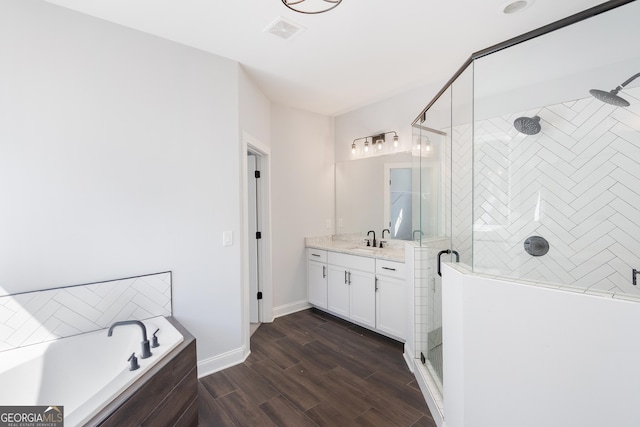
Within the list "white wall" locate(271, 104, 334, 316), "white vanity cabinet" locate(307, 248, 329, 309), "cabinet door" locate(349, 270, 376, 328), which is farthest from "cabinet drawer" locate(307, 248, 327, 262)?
"cabinet door" locate(349, 270, 376, 328)

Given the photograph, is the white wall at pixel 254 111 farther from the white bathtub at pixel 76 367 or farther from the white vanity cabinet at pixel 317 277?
the white bathtub at pixel 76 367

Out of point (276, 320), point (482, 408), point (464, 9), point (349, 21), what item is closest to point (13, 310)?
point (276, 320)

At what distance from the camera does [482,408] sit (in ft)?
4.87

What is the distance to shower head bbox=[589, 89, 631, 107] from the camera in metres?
1.94

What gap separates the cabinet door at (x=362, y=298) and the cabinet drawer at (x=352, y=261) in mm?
60

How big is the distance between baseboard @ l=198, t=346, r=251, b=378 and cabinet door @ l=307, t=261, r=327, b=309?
4.29ft

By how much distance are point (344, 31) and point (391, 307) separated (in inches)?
102

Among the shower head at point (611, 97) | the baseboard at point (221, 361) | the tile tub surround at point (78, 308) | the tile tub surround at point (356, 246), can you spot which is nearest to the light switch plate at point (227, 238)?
the tile tub surround at point (78, 308)

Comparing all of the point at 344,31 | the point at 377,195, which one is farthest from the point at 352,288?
the point at 344,31

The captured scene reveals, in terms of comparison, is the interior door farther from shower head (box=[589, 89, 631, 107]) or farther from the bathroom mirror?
shower head (box=[589, 89, 631, 107])

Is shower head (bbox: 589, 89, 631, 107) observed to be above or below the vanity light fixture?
below

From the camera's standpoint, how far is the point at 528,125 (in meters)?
2.42

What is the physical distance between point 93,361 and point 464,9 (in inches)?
133

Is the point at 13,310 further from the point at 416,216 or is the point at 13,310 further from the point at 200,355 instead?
the point at 416,216
